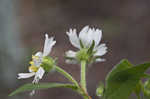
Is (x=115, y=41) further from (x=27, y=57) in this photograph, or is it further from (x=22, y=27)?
(x=22, y=27)

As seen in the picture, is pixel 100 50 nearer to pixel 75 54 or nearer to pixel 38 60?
pixel 75 54

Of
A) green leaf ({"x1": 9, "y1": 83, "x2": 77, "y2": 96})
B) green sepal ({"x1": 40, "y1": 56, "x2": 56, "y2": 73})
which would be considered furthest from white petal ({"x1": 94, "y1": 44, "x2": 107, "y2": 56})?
green leaf ({"x1": 9, "y1": 83, "x2": 77, "y2": 96})

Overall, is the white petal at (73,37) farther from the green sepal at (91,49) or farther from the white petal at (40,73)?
the white petal at (40,73)

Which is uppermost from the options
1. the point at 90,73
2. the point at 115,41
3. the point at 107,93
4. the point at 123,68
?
the point at 123,68

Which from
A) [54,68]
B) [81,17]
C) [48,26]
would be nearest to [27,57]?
[48,26]

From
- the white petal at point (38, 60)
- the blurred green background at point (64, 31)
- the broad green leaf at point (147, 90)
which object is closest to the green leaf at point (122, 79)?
the broad green leaf at point (147, 90)

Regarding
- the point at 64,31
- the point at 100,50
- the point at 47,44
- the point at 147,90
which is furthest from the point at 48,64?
the point at 64,31

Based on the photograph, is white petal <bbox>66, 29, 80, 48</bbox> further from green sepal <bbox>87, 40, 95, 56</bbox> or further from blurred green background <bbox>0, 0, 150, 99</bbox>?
blurred green background <bbox>0, 0, 150, 99</bbox>
